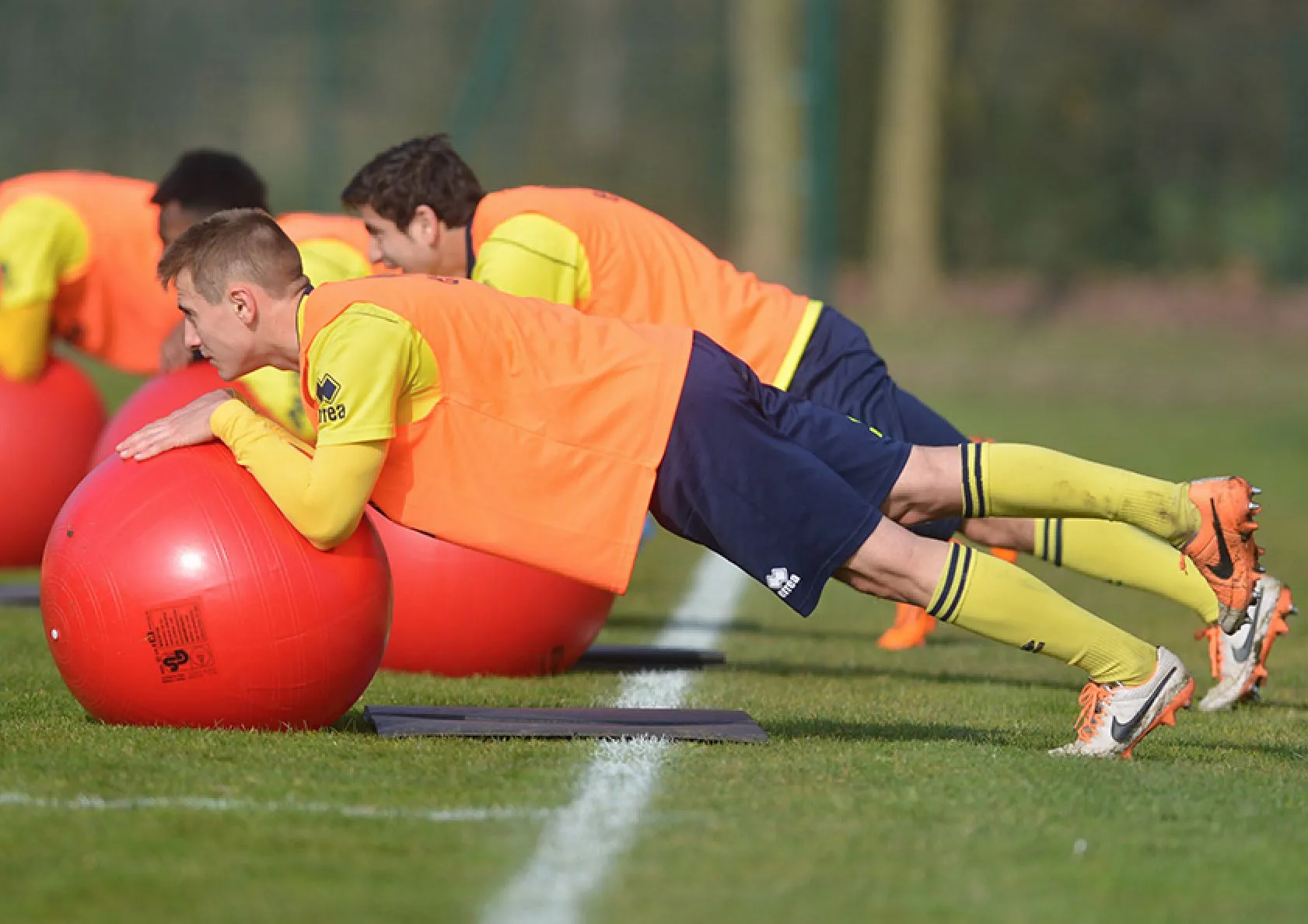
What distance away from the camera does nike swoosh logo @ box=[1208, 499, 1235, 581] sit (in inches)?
227

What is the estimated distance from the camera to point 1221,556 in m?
5.83

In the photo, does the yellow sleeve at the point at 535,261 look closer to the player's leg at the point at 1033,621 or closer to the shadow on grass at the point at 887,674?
the shadow on grass at the point at 887,674

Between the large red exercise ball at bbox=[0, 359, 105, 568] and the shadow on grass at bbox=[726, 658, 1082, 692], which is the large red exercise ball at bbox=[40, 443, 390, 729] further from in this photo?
the large red exercise ball at bbox=[0, 359, 105, 568]

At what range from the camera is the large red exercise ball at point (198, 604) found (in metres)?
5.28

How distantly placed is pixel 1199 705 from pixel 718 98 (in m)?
18.3

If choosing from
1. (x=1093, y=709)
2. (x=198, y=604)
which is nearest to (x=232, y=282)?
(x=198, y=604)

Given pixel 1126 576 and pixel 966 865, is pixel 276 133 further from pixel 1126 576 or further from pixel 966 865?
pixel 966 865

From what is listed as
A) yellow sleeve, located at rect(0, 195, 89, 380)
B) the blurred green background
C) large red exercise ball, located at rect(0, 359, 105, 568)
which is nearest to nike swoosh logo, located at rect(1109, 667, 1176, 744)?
large red exercise ball, located at rect(0, 359, 105, 568)

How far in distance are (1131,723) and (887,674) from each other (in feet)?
7.15

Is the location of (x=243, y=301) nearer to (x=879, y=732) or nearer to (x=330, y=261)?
(x=879, y=732)

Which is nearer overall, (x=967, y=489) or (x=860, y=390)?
(x=967, y=489)

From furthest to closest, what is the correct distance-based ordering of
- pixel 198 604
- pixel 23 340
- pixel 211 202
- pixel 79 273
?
pixel 79 273
pixel 23 340
pixel 211 202
pixel 198 604

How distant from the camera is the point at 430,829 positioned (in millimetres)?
4363

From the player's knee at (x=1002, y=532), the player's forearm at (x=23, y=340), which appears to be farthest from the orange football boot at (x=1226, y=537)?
the player's forearm at (x=23, y=340)
